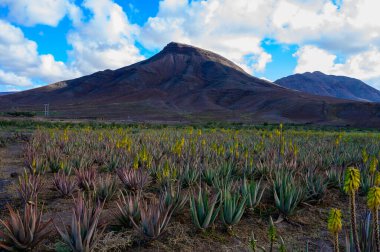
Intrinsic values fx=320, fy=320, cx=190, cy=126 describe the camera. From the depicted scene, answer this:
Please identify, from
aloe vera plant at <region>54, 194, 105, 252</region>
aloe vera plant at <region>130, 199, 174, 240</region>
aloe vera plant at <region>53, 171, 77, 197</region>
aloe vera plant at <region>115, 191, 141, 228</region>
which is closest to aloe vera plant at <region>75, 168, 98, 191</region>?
aloe vera plant at <region>53, 171, 77, 197</region>

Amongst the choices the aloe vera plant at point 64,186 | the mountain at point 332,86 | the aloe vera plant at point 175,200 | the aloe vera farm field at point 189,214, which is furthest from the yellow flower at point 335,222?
the mountain at point 332,86

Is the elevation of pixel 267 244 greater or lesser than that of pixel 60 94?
lesser

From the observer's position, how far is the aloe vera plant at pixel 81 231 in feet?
10.5

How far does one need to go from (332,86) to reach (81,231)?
176m

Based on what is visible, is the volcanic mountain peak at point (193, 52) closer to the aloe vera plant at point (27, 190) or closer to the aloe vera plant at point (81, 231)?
the aloe vera plant at point (27, 190)

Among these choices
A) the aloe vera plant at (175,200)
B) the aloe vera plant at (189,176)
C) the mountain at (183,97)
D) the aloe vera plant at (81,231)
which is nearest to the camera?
the aloe vera plant at (81,231)

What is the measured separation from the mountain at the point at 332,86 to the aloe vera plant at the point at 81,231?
521ft

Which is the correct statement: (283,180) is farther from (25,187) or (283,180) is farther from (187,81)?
(187,81)

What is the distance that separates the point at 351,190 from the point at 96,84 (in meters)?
118

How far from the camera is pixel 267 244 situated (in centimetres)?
386

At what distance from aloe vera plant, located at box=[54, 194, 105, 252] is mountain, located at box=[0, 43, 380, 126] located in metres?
56.6

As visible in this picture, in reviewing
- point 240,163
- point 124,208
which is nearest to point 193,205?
point 124,208

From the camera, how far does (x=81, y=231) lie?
3447mm

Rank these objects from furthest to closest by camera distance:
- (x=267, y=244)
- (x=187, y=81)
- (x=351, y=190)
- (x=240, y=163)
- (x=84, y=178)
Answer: (x=187, y=81)
(x=240, y=163)
(x=84, y=178)
(x=267, y=244)
(x=351, y=190)
